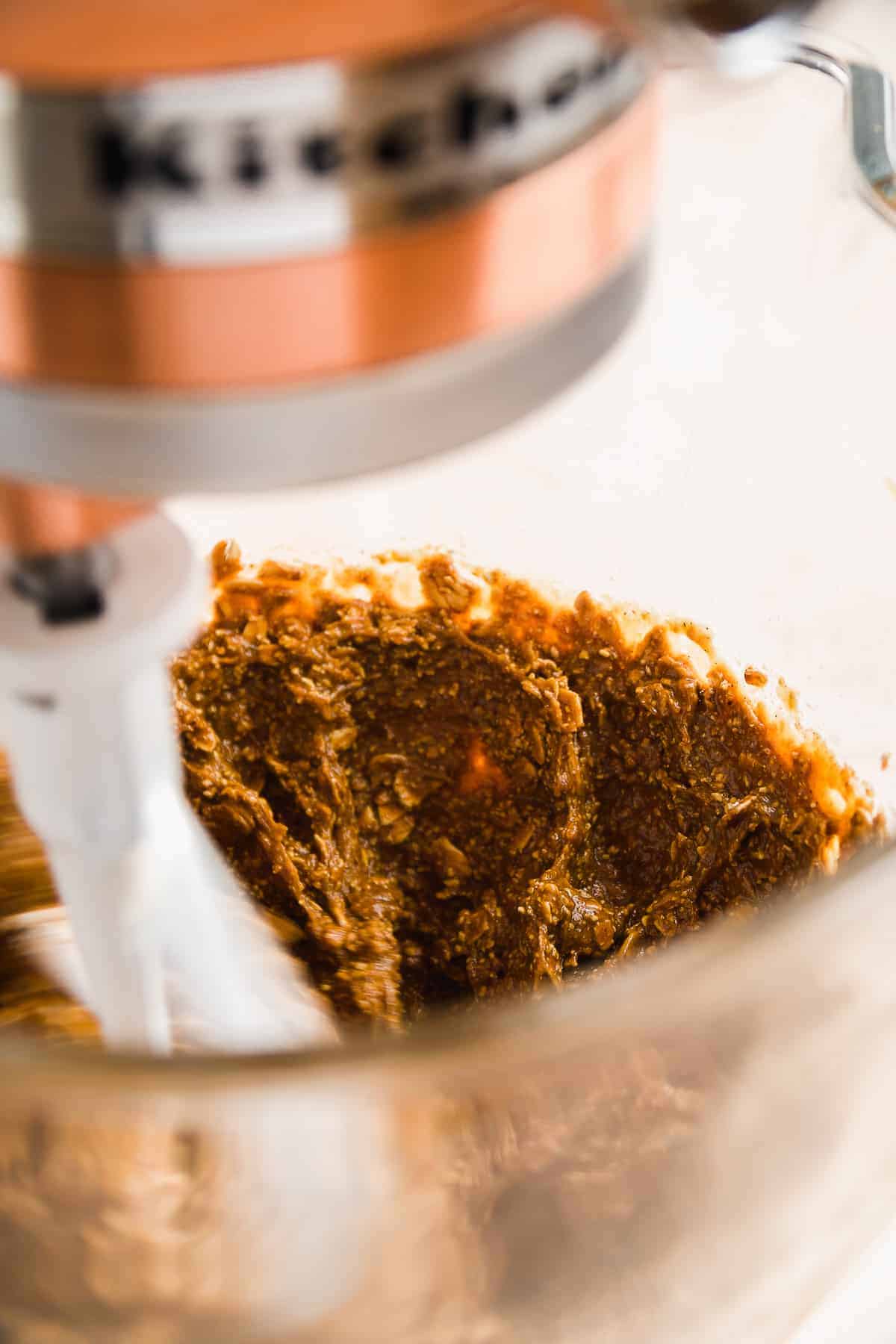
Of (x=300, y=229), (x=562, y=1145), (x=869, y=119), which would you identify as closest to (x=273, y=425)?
(x=300, y=229)

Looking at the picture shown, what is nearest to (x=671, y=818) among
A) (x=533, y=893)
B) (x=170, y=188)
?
(x=533, y=893)

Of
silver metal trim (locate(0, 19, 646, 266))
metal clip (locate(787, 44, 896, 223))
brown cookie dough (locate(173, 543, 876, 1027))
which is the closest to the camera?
silver metal trim (locate(0, 19, 646, 266))

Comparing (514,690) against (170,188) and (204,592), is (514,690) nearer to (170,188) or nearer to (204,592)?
(204,592)

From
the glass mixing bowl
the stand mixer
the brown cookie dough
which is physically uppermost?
the stand mixer

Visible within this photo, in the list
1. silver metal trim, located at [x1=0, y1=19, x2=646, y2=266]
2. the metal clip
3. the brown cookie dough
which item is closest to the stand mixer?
silver metal trim, located at [x1=0, y1=19, x2=646, y2=266]

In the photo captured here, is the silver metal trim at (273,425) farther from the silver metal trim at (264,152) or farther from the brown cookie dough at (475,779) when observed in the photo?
the brown cookie dough at (475,779)

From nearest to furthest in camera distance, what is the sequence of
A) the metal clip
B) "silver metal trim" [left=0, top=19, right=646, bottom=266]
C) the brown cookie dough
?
"silver metal trim" [left=0, top=19, right=646, bottom=266], the metal clip, the brown cookie dough

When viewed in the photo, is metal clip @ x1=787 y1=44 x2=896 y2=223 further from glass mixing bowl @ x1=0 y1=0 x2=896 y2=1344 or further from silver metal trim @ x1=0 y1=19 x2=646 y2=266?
silver metal trim @ x1=0 y1=19 x2=646 y2=266
